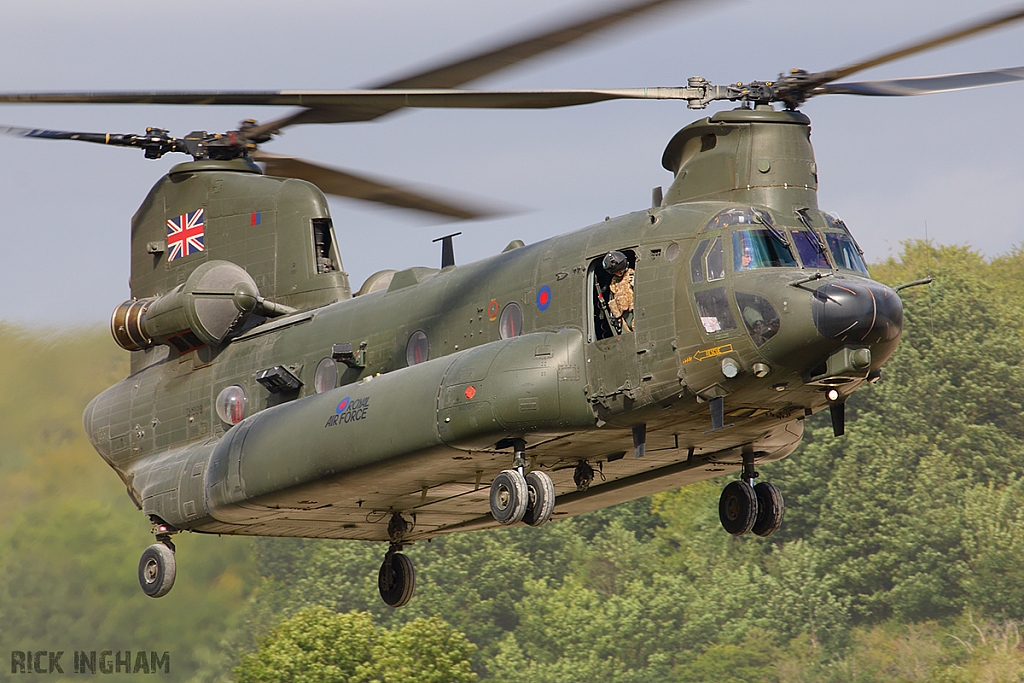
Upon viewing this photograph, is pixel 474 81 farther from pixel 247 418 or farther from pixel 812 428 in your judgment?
pixel 812 428

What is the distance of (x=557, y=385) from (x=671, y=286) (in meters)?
1.43

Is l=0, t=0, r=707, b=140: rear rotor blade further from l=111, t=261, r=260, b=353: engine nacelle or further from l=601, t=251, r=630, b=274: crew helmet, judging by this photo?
l=111, t=261, r=260, b=353: engine nacelle

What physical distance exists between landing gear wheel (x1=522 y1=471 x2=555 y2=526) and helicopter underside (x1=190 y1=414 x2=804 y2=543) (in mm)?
485

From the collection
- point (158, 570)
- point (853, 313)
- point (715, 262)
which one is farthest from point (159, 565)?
point (853, 313)

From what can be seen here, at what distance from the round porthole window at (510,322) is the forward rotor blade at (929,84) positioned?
3.79 m

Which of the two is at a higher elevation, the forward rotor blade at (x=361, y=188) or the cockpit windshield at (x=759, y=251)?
the forward rotor blade at (x=361, y=188)

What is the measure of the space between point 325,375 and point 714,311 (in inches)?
216

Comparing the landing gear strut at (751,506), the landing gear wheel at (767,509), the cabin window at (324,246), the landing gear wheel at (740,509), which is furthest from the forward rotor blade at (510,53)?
the landing gear wheel at (767,509)

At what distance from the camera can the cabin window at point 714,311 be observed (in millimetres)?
14508

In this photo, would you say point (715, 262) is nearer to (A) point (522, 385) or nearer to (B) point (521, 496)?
(A) point (522, 385)

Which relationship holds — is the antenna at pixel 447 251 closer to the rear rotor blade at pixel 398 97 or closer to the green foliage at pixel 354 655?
the rear rotor blade at pixel 398 97

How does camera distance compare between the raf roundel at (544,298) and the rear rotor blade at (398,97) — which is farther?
the raf roundel at (544,298)

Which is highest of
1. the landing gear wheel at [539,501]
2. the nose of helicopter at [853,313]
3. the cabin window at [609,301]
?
the cabin window at [609,301]

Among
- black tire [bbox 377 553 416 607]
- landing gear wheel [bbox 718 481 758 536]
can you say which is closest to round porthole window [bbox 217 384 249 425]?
Result: black tire [bbox 377 553 416 607]
